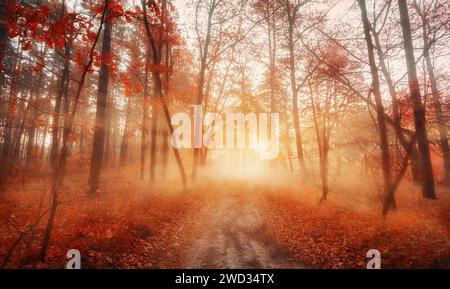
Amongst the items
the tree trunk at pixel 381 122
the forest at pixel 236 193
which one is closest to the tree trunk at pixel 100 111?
the forest at pixel 236 193

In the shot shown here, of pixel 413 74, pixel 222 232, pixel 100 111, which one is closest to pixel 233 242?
pixel 222 232

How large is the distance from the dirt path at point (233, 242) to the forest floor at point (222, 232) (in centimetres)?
3

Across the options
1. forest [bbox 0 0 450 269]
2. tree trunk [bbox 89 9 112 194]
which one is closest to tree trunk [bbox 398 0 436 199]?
forest [bbox 0 0 450 269]

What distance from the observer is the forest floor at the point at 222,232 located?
5750mm

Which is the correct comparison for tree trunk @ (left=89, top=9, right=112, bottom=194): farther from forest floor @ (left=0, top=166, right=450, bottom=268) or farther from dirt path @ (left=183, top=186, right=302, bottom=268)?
dirt path @ (left=183, top=186, right=302, bottom=268)

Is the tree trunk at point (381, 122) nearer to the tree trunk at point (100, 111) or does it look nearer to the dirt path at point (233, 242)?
the dirt path at point (233, 242)

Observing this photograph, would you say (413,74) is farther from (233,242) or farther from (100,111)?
(100,111)

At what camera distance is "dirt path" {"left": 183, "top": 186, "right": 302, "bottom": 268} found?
6.16 m

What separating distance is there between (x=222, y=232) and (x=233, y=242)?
991 mm

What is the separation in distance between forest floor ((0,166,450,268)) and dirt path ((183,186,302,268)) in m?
0.03

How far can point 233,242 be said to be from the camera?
24.2 ft
